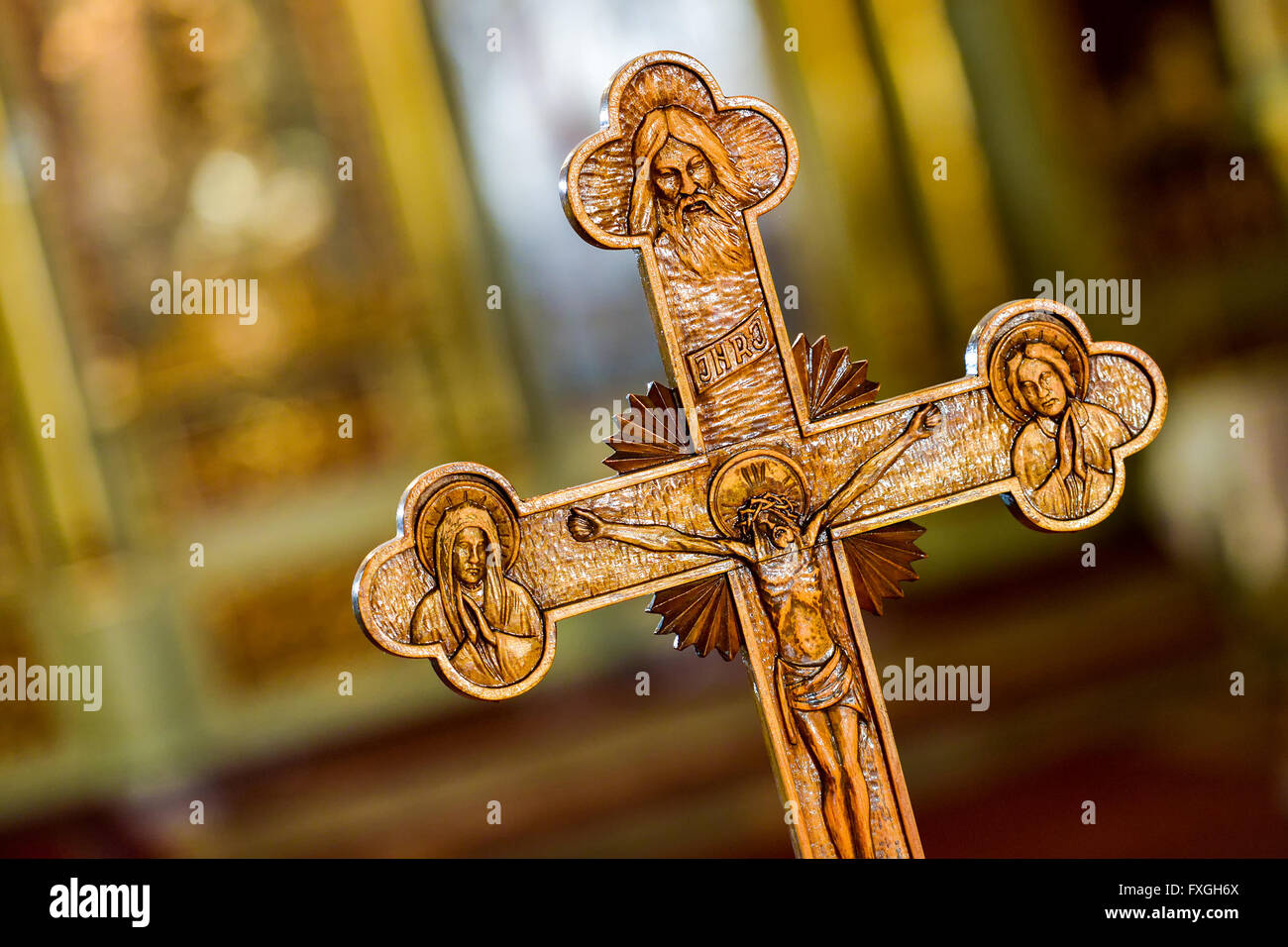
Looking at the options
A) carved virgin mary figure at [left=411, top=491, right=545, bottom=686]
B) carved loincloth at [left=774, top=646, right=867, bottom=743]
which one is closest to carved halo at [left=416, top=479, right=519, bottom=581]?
carved virgin mary figure at [left=411, top=491, right=545, bottom=686]

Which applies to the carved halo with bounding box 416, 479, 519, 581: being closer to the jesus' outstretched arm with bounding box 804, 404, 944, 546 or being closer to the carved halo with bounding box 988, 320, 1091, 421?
the jesus' outstretched arm with bounding box 804, 404, 944, 546

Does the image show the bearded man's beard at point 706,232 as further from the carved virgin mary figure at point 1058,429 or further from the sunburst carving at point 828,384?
the carved virgin mary figure at point 1058,429

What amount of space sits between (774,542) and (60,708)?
16.1 ft

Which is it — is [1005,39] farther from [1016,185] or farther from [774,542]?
[774,542]

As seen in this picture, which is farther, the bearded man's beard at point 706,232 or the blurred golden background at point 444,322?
the blurred golden background at point 444,322

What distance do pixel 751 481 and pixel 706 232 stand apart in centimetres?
30

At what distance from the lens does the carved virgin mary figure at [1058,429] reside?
1.54 meters

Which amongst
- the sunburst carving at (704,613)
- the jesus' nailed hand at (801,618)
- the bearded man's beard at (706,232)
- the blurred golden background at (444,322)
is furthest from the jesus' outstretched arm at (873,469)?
the blurred golden background at (444,322)

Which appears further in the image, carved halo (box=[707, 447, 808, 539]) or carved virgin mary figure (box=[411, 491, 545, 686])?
carved halo (box=[707, 447, 808, 539])

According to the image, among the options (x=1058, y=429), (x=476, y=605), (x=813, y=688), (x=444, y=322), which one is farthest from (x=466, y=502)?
(x=444, y=322)

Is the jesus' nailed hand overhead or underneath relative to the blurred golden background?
underneath

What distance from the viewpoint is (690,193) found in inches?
57.1

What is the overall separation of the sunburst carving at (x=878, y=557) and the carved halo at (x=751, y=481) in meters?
0.09

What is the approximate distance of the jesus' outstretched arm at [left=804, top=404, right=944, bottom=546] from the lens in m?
1.49
